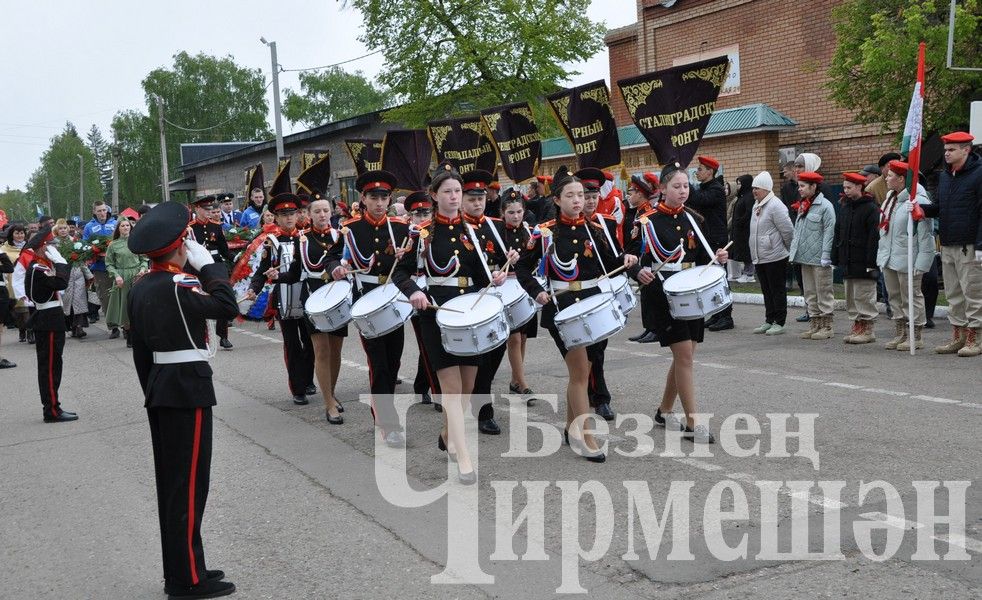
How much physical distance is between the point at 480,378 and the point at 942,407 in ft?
12.0

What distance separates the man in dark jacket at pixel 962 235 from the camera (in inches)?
408

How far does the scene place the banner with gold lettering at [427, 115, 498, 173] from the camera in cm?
1384

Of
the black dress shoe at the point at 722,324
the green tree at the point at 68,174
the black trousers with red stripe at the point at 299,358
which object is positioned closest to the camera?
the black trousers with red stripe at the point at 299,358

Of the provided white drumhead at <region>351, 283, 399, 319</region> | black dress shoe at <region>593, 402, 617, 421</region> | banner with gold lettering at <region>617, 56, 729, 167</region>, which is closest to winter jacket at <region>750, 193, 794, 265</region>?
banner with gold lettering at <region>617, 56, 729, 167</region>

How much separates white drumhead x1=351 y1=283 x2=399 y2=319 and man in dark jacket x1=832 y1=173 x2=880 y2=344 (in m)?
6.22

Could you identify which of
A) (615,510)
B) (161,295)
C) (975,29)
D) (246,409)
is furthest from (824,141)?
(161,295)

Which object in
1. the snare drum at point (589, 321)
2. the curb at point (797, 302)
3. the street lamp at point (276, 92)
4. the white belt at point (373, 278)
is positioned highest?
the street lamp at point (276, 92)

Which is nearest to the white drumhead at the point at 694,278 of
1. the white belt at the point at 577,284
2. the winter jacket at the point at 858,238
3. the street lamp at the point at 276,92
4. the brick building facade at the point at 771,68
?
the white belt at the point at 577,284

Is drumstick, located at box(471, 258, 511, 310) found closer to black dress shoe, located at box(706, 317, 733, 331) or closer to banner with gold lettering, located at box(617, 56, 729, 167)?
banner with gold lettering, located at box(617, 56, 729, 167)

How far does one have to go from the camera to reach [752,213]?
13273mm

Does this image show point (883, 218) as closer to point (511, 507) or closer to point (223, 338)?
point (511, 507)

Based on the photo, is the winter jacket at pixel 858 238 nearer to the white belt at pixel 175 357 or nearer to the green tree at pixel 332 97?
the white belt at pixel 175 357

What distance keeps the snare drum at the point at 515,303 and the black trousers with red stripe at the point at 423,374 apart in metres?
0.66

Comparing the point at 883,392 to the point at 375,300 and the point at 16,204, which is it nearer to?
the point at 375,300
